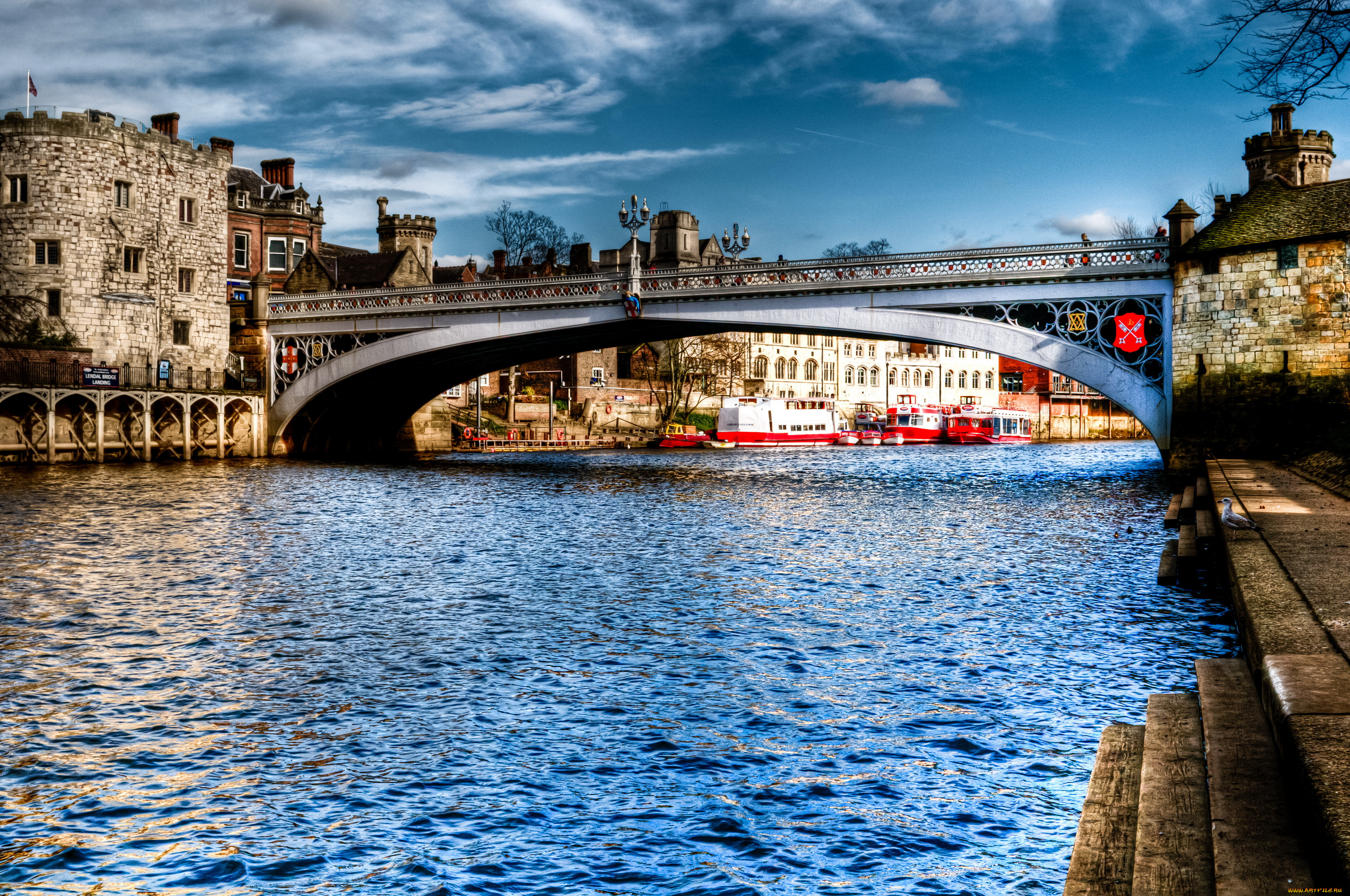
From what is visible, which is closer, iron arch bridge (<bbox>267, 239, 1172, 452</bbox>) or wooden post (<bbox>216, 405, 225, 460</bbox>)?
iron arch bridge (<bbox>267, 239, 1172, 452</bbox>)

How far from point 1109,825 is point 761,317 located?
35782 mm

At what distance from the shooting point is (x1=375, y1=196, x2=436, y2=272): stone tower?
76.5 meters

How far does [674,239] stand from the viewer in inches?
4018

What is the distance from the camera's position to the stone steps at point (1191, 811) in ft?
14.3

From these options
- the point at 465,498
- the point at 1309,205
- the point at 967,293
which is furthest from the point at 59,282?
the point at 1309,205

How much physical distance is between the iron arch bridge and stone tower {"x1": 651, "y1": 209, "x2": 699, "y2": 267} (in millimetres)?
47751

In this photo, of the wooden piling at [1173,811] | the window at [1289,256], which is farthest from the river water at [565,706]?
the window at [1289,256]

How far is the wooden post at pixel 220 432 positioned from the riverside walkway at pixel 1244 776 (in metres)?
48.0

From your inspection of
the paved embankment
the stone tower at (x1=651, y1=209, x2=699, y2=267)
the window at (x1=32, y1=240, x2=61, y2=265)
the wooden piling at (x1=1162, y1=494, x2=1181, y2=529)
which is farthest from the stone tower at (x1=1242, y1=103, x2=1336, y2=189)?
the stone tower at (x1=651, y1=209, x2=699, y2=267)

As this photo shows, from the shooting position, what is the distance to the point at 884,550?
66.2ft

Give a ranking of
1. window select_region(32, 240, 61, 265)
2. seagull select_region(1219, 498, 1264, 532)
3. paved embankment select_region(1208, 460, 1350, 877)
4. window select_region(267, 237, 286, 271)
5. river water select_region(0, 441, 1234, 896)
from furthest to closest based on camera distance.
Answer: window select_region(267, 237, 286, 271), window select_region(32, 240, 61, 265), seagull select_region(1219, 498, 1264, 532), river water select_region(0, 441, 1234, 896), paved embankment select_region(1208, 460, 1350, 877)

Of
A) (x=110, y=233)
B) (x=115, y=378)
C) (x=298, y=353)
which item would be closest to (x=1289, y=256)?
(x=298, y=353)

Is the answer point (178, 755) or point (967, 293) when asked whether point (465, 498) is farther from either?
point (178, 755)

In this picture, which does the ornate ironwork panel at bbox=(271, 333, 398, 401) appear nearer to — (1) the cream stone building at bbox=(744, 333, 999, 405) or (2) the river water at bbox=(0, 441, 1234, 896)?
(2) the river water at bbox=(0, 441, 1234, 896)
